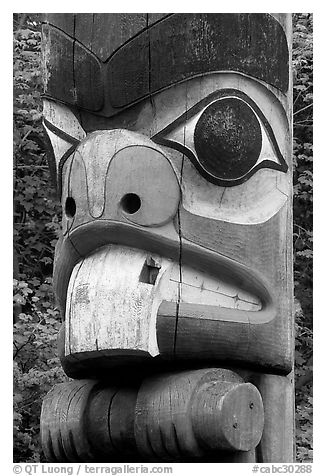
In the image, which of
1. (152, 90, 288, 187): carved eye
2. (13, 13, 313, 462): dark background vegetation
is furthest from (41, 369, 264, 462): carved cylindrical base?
(13, 13, 313, 462): dark background vegetation

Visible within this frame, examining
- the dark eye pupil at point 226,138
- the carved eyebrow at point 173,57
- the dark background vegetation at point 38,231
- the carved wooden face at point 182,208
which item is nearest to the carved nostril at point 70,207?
the carved wooden face at point 182,208

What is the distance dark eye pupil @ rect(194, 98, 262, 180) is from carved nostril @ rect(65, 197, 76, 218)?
488 millimetres

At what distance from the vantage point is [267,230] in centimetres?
360

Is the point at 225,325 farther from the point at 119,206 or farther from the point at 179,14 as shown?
the point at 179,14

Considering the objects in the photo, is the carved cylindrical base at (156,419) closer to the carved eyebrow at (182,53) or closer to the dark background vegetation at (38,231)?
the carved eyebrow at (182,53)

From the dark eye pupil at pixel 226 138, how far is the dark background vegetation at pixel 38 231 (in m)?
3.91

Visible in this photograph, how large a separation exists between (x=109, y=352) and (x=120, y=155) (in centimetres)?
68

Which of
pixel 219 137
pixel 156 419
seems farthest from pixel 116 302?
pixel 219 137

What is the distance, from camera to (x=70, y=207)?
362cm

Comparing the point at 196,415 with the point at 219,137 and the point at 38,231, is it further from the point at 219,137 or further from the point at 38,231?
the point at 38,231

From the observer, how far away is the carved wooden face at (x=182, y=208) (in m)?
3.39

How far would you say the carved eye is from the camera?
11.5ft

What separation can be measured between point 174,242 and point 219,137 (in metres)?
0.41

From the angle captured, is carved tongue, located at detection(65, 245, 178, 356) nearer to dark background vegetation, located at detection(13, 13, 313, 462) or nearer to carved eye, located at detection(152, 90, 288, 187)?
carved eye, located at detection(152, 90, 288, 187)
